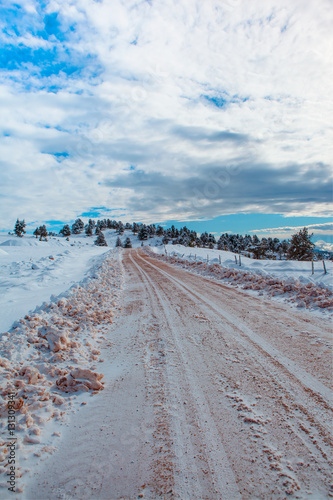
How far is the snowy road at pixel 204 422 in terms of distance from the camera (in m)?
2.30

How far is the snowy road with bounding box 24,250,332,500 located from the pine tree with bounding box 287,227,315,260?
40608 millimetres

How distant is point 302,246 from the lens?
41.7m

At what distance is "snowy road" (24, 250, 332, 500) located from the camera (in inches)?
90.7

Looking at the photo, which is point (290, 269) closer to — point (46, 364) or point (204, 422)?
point (204, 422)

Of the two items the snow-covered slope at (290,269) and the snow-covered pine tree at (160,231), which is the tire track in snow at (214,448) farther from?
the snow-covered pine tree at (160,231)

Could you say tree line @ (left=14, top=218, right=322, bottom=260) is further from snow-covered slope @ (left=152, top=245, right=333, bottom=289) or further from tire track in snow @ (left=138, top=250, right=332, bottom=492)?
tire track in snow @ (left=138, top=250, right=332, bottom=492)

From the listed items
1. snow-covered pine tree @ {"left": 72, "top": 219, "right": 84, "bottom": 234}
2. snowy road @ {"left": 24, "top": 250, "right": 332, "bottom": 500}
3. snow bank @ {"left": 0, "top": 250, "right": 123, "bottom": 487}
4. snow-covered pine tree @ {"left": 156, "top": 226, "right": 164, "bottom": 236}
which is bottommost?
snowy road @ {"left": 24, "top": 250, "right": 332, "bottom": 500}

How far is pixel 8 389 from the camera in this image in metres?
3.46

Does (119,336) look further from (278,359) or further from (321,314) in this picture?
(321,314)

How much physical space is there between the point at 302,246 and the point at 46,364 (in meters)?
45.5

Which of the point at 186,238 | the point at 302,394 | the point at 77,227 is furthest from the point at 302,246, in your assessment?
the point at 77,227

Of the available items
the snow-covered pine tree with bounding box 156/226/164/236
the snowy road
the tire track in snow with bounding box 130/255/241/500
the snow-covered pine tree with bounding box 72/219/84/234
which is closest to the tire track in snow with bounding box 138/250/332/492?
the snowy road

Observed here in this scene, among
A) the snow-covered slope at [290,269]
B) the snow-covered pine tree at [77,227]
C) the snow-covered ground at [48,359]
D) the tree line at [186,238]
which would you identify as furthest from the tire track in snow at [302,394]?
the snow-covered pine tree at [77,227]

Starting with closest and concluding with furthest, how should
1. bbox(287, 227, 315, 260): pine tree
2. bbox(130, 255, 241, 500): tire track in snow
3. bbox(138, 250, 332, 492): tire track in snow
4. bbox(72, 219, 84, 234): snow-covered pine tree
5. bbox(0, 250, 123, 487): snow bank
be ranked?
bbox(130, 255, 241, 500): tire track in snow → bbox(138, 250, 332, 492): tire track in snow → bbox(0, 250, 123, 487): snow bank → bbox(287, 227, 315, 260): pine tree → bbox(72, 219, 84, 234): snow-covered pine tree
